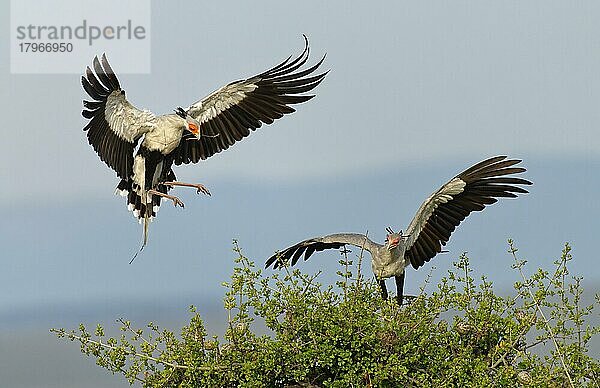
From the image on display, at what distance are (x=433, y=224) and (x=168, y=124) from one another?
1.28 m

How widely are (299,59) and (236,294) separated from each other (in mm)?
1518

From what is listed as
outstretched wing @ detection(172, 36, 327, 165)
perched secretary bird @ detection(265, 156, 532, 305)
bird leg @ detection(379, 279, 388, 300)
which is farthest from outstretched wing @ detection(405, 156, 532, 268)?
outstretched wing @ detection(172, 36, 327, 165)

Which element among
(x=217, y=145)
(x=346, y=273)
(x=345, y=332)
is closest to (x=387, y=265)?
(x=346, y=273)

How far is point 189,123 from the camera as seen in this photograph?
3854 millimetres

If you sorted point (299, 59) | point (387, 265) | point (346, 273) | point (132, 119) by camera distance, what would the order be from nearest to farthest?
point (346, 273), point (387, 265), point (132, 119), point (299, 59)

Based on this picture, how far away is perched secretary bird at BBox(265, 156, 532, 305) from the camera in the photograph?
3638mm

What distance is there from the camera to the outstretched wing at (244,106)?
414 centimetres

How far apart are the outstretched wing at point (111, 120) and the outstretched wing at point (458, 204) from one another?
1323mm

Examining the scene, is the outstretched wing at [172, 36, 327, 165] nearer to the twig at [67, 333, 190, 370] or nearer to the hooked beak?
the hooked beak

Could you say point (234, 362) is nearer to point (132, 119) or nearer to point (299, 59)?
point (132, 119)

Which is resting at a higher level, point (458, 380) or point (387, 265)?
point (387, 265)

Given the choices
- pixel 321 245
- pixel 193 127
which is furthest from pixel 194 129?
pixel 321 245

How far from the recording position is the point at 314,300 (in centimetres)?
315

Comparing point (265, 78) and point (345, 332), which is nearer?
point (345, 332)
